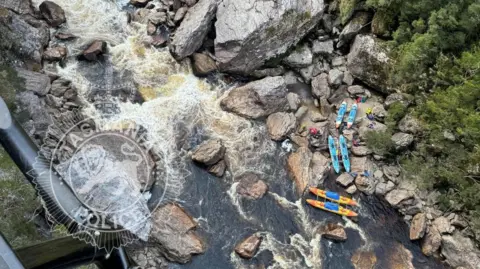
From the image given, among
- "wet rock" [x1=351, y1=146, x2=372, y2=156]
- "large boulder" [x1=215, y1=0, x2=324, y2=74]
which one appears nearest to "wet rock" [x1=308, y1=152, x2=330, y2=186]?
"wet rock" [x1=351, y1=146, x2=372, y2=156]

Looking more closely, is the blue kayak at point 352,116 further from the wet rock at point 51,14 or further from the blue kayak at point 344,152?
the wet rock at point 51,14

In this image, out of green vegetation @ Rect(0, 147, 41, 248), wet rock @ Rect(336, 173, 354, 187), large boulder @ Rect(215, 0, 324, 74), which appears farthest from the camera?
large boulder @ Rect(215, 0, 324, 74)

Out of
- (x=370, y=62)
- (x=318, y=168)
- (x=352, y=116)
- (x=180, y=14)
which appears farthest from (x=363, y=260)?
(x=180, y=14)

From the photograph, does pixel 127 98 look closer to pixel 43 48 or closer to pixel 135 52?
pixel 135 52

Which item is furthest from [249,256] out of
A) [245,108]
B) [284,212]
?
[245,108]

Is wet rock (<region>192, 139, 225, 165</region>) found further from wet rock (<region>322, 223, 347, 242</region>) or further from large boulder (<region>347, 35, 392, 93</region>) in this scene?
large boulder (<region>347, 35, 392, 93</region>)
